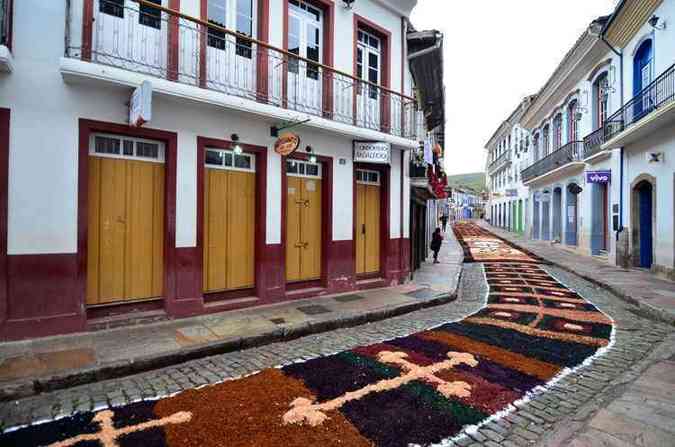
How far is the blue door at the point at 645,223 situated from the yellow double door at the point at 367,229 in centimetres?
986

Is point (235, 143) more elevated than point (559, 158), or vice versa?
point (559, 158)

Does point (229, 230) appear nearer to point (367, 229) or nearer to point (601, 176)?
point (367, 229)

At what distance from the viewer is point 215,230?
721cm

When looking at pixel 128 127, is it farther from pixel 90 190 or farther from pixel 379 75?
pixel 379 75

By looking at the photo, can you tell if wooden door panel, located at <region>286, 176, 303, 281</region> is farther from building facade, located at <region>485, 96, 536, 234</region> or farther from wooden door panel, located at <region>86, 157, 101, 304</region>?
building facade, located at <region>485, 96, 536, 234</region>

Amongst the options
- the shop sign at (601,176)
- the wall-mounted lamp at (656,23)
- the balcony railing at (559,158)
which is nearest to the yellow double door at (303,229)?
the wall-mounted lamp at (656,23)

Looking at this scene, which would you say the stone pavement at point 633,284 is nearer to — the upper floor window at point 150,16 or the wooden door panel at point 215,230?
the wooden door panel at point 215,230

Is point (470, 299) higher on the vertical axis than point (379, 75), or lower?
lower

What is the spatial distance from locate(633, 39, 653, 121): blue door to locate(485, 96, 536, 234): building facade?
1457cm

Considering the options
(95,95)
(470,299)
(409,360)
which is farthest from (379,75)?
(409,360)

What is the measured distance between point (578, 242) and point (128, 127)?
66.4 feet

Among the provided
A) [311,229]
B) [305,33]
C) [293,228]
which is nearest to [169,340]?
[293,228]

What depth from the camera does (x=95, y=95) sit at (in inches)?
228

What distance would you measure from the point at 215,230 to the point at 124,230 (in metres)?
1.49
